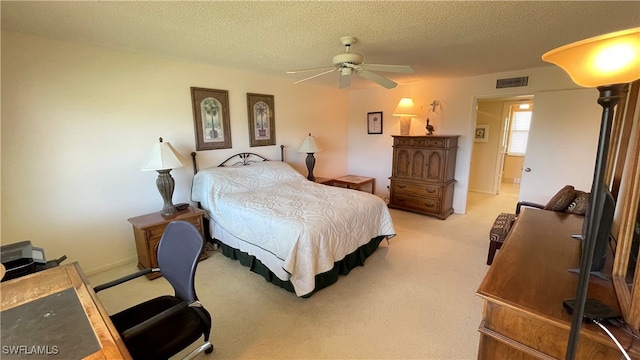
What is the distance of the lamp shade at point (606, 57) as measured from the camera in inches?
28.4

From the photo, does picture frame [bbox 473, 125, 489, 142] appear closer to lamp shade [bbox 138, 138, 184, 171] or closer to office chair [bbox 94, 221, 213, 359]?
lamp shade [bbox 138, 138, 184, 171]

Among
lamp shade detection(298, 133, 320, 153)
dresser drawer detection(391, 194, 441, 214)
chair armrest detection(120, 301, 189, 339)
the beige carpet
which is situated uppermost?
lamp shade detection(298, 133, 320, 153)

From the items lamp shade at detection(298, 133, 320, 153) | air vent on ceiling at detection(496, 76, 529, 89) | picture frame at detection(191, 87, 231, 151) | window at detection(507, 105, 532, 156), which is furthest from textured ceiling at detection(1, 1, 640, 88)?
window at detection(507, 105, 532, 156)

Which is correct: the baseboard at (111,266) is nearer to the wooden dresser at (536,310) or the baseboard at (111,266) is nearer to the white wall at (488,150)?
the wooden dresser at (536,310)

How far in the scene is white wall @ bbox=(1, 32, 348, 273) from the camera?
234 centimetres

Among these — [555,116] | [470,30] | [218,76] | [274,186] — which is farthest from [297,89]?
[555,116]

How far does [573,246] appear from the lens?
1.69 m

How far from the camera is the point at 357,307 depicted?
2316 mm

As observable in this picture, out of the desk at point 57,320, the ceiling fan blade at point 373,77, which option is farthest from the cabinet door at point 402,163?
the desk at point 57,320

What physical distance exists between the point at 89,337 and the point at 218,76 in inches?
130

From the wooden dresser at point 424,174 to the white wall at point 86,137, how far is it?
3.09 metres

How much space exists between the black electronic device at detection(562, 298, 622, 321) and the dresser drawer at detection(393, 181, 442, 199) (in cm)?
335

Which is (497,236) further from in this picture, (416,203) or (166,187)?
(166,187)

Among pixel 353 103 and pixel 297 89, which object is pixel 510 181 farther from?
pixel 297 89
